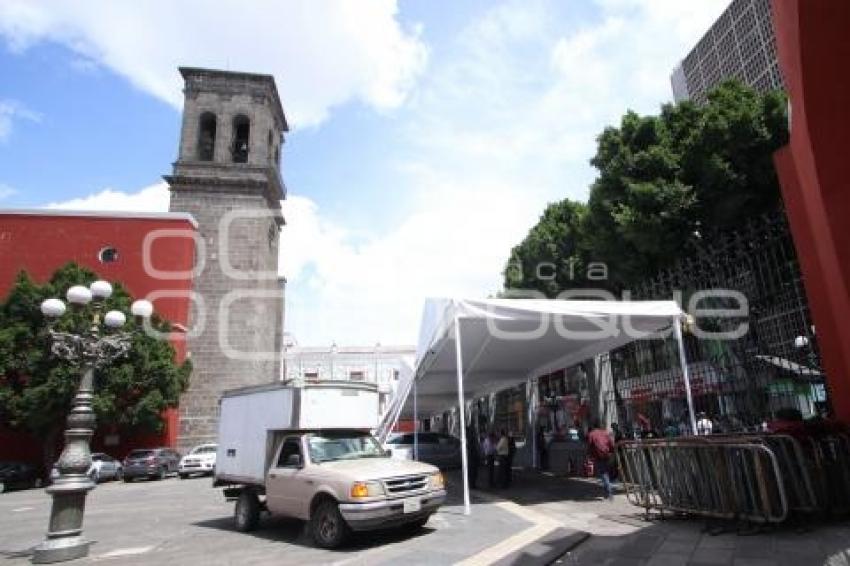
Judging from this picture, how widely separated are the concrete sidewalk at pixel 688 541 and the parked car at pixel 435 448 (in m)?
12.6

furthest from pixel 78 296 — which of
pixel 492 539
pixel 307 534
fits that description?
pixel 492 539

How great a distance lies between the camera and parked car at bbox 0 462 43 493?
77.7ft

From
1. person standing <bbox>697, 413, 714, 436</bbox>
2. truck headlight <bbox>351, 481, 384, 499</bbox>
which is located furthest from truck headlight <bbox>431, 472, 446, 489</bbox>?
person standing <bbox>697, 413, 714, 436</bbox>

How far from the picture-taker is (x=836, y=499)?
720 centimetres

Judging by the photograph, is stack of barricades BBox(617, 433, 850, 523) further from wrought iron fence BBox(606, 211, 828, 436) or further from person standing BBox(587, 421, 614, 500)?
person standing BBox(587, 421, 614, 500)

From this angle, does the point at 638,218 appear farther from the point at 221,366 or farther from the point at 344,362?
the point at 344,362

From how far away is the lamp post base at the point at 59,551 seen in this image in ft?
27.3

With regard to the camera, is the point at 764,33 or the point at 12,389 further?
the point at 764,33

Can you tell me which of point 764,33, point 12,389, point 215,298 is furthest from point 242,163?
point 764,33

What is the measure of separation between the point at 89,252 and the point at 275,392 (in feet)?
88.3

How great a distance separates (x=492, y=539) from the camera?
26.3 ft

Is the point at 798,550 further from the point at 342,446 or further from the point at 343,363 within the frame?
the point at 343,363

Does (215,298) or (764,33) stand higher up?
(764,33)

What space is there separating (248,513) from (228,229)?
28.5 metres
